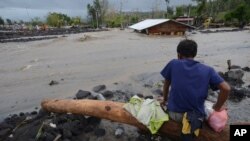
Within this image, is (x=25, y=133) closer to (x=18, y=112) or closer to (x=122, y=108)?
(x=122, y=108)

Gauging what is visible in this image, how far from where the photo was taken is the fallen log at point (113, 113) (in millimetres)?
4688

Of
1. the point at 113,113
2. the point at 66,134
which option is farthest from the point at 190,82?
the point at 66,134

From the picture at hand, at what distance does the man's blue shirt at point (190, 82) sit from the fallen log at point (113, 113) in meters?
0.54

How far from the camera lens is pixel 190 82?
13.6ft

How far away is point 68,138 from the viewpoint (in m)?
5.98

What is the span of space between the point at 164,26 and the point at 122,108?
37.2 metres

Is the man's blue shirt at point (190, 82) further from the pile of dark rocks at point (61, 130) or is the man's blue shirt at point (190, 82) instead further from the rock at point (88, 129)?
the rock at point (88, 129)

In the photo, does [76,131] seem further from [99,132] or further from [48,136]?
[48,136]

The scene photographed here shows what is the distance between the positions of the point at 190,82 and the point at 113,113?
2.03 m

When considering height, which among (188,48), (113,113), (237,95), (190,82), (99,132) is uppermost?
(188,48)

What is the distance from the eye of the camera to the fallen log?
15.4ft

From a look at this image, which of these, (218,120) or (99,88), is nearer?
(218,120)

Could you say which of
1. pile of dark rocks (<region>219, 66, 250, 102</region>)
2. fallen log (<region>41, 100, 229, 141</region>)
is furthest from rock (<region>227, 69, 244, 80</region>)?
fallen log (<region>41, 100, 229, 141</region>)

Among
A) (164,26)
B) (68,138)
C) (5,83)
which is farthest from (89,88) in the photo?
(164,26)
